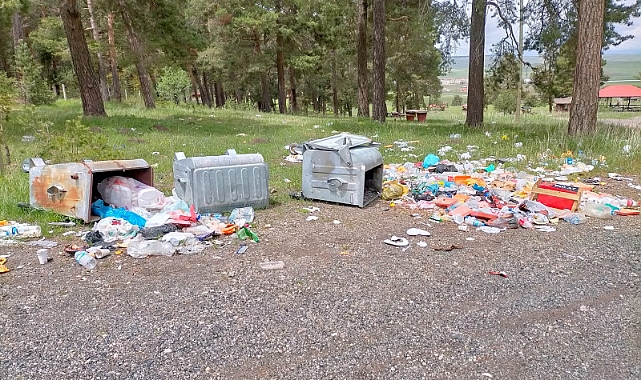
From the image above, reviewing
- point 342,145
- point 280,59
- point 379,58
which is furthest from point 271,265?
point 280,59

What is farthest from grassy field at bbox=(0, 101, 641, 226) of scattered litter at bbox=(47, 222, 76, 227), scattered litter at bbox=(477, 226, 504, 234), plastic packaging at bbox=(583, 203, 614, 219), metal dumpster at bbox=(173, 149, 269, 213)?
plastic packaging at bbox=(583, 203, 614, 219)

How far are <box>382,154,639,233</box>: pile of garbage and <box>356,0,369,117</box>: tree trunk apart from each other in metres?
12.0

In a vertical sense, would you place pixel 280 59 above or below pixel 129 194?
above

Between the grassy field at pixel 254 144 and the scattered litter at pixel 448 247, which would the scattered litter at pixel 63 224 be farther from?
the scattered litter at pixel 448 247

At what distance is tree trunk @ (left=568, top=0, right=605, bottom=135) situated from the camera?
7691 mm

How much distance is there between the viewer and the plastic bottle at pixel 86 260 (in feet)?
10.4

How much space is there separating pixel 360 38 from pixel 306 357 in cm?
1614

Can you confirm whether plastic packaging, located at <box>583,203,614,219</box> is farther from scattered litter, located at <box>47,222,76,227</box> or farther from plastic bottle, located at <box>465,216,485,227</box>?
scattered litter, located at <box>47,222,76,227</box>

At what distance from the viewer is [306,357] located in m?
2.12

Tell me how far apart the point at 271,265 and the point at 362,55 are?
15.1 meters

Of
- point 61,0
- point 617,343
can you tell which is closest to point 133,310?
point 617,343

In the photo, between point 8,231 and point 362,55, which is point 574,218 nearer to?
point 8,231

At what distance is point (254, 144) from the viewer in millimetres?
8930

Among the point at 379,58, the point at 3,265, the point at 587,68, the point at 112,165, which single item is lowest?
the point at 3,265
